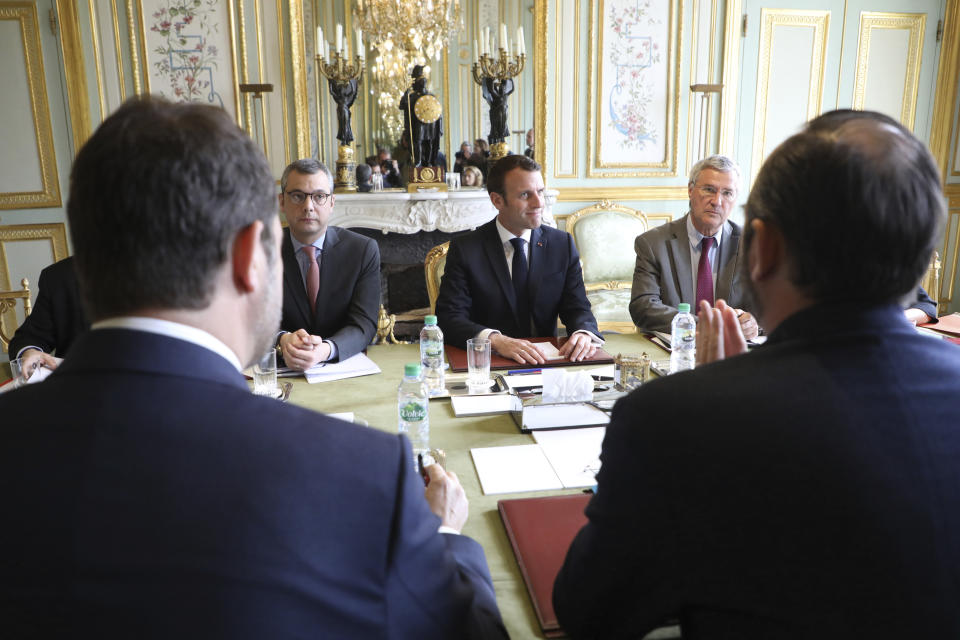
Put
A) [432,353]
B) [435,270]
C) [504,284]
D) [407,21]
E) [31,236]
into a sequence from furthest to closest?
[31,236] < [407,21] < [435,270] < [504,284] < [432,353]

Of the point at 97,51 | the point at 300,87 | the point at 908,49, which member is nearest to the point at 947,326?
the point at 908,49

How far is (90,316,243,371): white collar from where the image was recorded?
2.25 ft

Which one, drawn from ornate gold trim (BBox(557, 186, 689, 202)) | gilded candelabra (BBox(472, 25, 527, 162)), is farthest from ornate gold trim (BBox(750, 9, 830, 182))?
gilded candelabra (BBox(472, 25, 527, 162))

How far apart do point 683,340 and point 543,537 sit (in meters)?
1.19

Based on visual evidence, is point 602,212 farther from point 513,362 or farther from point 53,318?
point 53,318

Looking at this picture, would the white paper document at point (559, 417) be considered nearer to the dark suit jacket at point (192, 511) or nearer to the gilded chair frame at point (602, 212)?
the dark suit jacket at point (192, 511)

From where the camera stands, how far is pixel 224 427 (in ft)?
2.08

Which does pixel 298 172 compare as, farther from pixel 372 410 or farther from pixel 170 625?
pixel 170 625

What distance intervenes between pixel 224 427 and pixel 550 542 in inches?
24.1

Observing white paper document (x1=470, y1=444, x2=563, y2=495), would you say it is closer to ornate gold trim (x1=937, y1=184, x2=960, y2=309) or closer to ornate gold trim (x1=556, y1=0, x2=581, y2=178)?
ornate gold trim (x1=556, y1=0, x2=581, y2=178)

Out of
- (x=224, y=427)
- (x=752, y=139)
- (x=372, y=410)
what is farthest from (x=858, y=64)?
(x=224, y=427)

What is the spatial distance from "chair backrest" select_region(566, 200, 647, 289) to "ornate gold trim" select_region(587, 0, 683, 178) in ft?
1.14

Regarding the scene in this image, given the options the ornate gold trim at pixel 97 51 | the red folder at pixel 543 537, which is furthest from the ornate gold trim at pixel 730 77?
the red folder at pixel 543 537

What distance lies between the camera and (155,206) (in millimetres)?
667
